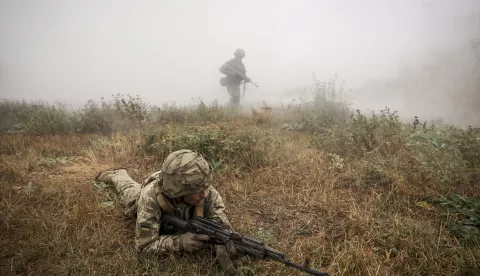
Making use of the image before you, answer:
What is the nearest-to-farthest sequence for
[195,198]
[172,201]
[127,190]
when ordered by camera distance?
[195,198] < [172,201] < [127,190]

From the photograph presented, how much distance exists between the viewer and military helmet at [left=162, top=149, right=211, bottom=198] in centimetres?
227

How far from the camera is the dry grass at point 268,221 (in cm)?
226

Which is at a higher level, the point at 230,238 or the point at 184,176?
the point at 184,176

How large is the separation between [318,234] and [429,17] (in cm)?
1327

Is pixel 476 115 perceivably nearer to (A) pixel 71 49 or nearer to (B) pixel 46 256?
(B) pixel 46 256

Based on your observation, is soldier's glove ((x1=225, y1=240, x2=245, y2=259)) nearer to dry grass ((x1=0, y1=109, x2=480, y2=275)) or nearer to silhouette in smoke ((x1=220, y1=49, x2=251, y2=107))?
dry grass ((x1=0, y1=109, x2=480, y2=275))

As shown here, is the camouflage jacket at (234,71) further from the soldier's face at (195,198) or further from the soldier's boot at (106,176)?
the soldier's face at (195,198)

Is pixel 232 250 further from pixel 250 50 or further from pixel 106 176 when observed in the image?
pixel 250 50

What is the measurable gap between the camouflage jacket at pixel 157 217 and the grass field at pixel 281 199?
118 millimetres

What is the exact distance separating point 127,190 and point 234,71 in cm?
833

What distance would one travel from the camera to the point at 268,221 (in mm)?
2982

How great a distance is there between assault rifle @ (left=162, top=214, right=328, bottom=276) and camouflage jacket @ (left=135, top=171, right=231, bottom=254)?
11 cm

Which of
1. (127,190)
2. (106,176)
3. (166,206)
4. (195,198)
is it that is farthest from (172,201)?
(106,176)

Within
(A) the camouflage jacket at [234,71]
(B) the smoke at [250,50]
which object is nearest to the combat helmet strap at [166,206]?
(B) the smoke at [250,50]
